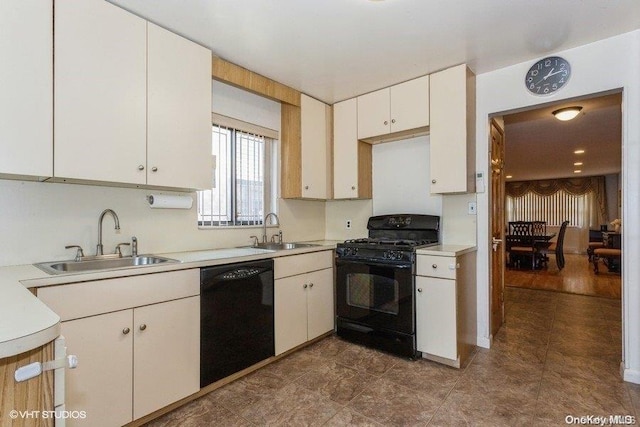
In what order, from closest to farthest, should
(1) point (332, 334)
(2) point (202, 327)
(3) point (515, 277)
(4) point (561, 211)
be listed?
(2) point (202, 327) → (1) point (332, 334) → (3) point (515, 277) → (4) point (561, 211)

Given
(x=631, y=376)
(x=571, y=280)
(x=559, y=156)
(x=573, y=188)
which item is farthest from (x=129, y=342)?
(x=573, y=188)

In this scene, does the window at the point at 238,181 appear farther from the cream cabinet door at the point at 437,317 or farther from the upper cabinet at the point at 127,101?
the cream cabinet door at the point at 437,317

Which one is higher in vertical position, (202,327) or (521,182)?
(521,182)

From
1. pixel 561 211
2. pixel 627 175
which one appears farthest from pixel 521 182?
pixel 627 175

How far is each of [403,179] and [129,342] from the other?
2.59 meters

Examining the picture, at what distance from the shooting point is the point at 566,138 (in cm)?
514

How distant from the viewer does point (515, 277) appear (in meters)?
5.71

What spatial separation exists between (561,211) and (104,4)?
12.1 meters

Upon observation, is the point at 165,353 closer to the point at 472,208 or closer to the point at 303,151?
the point at 303,151

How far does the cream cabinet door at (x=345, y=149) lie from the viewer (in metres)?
3.25

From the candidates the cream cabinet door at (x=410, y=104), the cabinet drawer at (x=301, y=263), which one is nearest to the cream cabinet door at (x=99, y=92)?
the cabinet drawer at (x=301, y=263)

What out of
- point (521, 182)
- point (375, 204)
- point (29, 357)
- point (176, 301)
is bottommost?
point (176, 301)

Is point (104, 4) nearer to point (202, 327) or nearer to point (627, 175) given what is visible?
point (202, 327)

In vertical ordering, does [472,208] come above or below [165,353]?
above
